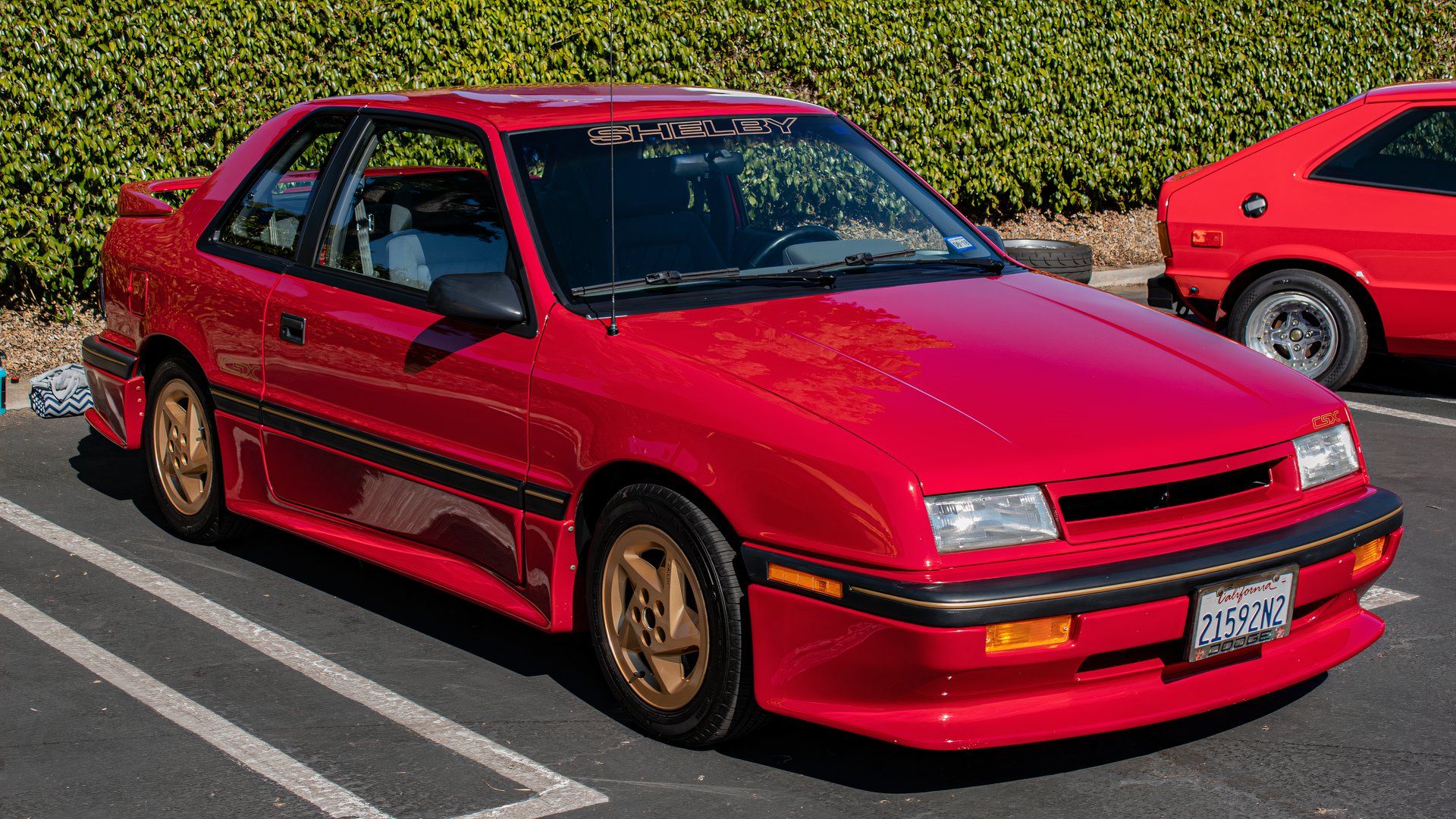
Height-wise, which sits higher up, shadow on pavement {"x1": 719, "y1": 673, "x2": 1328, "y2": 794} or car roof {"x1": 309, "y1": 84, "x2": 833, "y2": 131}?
car roof {"x1": 309, "y1": 84, "x2": 833, "y2": 131}

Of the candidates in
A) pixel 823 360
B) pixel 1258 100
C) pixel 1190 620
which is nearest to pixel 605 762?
pixel 823 360

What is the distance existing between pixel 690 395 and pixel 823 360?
364 millimetres

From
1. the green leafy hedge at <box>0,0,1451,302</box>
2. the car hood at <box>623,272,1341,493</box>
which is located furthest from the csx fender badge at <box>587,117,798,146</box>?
the green leafy hedge at <box>0,0,1451,302</box>

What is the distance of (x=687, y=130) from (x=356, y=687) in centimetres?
198

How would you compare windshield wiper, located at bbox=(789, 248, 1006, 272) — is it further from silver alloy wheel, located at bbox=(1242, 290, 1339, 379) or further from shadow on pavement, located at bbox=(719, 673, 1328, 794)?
silver alloy wheel, located at bbox=(1242, 290, 1339, 379)

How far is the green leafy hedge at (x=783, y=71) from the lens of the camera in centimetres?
889

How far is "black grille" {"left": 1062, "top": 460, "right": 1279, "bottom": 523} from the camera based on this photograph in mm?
3668

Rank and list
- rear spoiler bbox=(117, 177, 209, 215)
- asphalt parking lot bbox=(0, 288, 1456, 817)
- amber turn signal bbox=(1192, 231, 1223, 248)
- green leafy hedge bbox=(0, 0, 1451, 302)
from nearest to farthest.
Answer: asphalt parking lot bbox=(0, 288, 1456, 817)
rear spoiler bbox=(117, 177, 209, 215)
amber turn signal bbox=(1192, 231, 1223, 248)
green leafy hedge bbox=(0, 0, 1451, 302)

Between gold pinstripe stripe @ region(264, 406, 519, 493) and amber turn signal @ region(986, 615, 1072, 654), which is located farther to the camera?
gold pinstripe stripe @ region(264, 406, 519, 493)

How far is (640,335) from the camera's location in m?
4.18

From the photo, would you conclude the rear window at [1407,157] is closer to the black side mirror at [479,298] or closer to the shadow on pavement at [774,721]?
the shadow on pavement at [774,721]

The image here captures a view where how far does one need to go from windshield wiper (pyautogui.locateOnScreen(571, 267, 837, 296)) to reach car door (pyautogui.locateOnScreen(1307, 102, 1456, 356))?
14.5 ft

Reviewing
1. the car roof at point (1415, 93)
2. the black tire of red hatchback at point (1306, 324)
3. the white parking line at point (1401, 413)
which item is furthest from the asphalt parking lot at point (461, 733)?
the car roof at point (1415, 93)

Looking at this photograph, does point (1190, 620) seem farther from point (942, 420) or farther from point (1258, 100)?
point (1258, 100)
